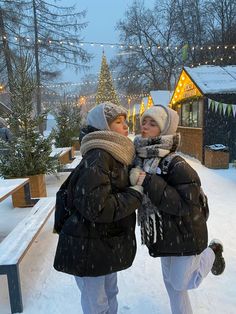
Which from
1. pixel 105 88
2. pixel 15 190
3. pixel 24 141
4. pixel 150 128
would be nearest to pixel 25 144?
pixel 24 141

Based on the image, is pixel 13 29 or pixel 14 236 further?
pixel 13 29

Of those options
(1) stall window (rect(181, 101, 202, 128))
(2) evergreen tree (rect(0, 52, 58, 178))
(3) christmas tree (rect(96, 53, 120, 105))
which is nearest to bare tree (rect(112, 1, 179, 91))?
(3) christmas tree (rect(96, 53, 120, 105))

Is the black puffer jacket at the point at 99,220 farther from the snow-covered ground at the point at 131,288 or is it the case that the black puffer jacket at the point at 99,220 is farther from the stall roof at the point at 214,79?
the stall roof at the point at 214,79

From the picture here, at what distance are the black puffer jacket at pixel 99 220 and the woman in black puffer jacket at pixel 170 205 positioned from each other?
13 cm

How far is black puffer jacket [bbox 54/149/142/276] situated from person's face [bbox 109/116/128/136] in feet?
0.68

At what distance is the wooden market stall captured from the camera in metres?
11.6

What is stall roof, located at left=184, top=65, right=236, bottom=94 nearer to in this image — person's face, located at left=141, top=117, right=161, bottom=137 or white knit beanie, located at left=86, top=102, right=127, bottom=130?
person's face, located at left=141, top=117, right=161, bottom=137

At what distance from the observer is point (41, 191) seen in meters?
7.32

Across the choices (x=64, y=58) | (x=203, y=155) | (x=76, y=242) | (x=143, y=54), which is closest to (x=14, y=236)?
(x=76, y=242)

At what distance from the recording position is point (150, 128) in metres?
2.30

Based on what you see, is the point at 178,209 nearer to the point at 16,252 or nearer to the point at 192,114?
the point at 16,252

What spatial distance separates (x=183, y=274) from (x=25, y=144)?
549cm

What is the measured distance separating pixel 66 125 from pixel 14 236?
38.2 ft

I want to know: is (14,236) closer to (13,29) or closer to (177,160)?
(177,160)
